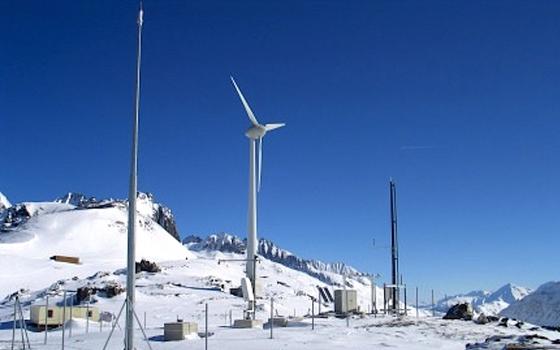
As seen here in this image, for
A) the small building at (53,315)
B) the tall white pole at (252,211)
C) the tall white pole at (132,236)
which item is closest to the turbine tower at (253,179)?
the tall white pole at (252,211)

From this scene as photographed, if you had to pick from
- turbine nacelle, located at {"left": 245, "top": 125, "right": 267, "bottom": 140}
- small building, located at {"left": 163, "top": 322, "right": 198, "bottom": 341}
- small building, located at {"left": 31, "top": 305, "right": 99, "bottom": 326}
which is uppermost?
turbine nacelle, located at {"left": 245, "top": 125, "right": 267, "bottom": 140}

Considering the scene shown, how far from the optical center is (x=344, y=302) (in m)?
61.8

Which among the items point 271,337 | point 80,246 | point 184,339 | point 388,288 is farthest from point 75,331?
point 80,246

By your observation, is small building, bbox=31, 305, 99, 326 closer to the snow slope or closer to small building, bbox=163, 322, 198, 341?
small building, bbox=163, 322, 198, 341

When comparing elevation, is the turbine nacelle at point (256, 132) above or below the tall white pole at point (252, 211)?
above

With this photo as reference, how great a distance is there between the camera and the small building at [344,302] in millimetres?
61656

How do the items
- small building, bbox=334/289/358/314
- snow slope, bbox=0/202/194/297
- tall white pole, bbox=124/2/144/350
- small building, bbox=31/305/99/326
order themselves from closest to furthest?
tall white pole, bbox=124/2/144/350, small building, bbox=31/305/99/326, small building, bbox=334/289/358/314, snow slope, bbox=0/202/194/297

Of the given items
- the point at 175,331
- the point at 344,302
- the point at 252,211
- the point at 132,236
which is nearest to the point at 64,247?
the point at 252,211

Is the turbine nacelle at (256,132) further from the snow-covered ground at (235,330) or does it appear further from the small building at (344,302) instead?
the small building at (344,302)

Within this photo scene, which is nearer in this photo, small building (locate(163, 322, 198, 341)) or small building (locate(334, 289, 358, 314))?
small building (locate(163, 322, 198, 341))

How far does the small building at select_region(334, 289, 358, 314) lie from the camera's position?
61656mm

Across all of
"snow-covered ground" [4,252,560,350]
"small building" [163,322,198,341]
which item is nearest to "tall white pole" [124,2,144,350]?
"snow-covered ground" [4,252,560,350]

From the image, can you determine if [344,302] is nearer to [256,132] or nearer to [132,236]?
[256,132]

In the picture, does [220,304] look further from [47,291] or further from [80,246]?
[80,246]
